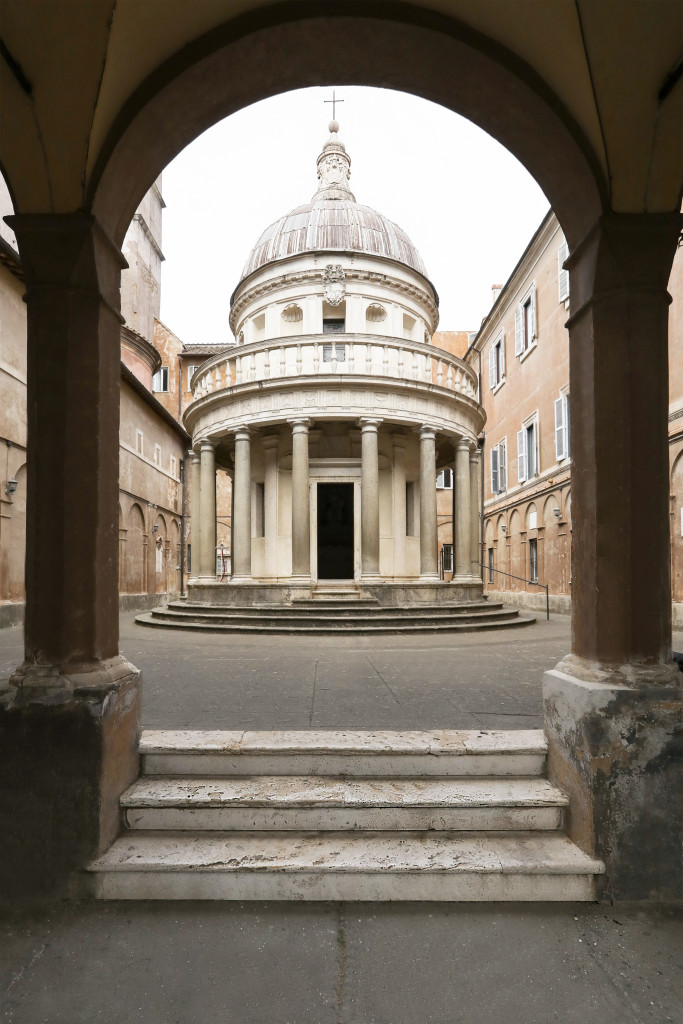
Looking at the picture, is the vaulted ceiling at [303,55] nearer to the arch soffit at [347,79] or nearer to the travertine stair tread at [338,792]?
the arch soffit at [347,79]

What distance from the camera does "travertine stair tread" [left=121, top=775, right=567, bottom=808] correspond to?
300 cm

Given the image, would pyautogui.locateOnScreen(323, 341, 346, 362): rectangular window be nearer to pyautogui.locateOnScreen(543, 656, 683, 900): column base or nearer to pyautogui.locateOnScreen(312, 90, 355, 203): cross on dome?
pyautogui.locateOnScreen(312, 90, 355, 203): cross on dome

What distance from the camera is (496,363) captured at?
1079 inches

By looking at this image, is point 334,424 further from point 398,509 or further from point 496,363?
point 496,363

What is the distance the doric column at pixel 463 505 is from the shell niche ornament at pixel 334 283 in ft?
19.3

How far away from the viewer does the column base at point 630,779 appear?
282 cm

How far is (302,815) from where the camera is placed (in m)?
3.01

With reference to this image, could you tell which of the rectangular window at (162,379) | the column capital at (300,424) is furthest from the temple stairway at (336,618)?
the rectangular window at (162,379)

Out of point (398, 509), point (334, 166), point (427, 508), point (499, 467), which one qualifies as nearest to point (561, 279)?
point (398, 509)

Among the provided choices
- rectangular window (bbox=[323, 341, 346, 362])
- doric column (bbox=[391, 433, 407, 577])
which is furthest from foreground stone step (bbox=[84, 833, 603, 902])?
doric column (bbox=[391, 433, 407, 577])

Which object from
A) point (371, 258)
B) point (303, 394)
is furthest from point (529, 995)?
point (371, 258)

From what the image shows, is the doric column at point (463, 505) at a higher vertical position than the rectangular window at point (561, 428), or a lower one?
lower

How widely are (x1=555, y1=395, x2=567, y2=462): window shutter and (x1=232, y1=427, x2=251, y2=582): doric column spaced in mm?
10306

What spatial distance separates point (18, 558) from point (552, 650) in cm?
1191
